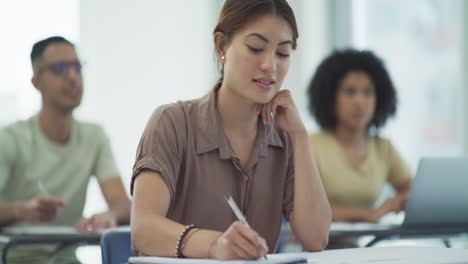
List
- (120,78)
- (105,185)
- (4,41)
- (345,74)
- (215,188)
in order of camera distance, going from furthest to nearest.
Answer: (120,78) < (4,41) < (345,74) < (105,185) < (215,188)

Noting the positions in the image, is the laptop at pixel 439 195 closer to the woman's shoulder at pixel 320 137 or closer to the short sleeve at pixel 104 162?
the woman's shoulder at pixel 320 137

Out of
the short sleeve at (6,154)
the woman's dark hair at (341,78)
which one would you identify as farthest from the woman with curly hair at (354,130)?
the short sleeve at (6,154)

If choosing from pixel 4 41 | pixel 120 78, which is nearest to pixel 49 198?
pixel 4 41

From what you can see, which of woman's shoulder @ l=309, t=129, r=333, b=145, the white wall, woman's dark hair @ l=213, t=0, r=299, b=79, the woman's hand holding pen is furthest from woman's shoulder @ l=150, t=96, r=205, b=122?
the white wall

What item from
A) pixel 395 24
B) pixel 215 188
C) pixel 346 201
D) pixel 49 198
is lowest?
pixel 346 201

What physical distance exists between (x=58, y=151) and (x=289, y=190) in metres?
1.34

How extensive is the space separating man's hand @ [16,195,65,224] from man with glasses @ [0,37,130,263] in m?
0.25

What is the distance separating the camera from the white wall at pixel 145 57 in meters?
5.12

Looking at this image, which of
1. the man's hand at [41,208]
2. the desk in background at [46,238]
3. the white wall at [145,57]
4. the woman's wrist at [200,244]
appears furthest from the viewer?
the white wall at [145,57]

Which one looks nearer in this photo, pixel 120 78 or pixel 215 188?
pixel 215 188

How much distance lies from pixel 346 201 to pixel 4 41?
2.81 m

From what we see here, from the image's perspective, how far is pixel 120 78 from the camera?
522 cm

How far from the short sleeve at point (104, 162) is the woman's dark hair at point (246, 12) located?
136 centimetres

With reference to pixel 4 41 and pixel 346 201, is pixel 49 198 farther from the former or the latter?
pixel 4 41
